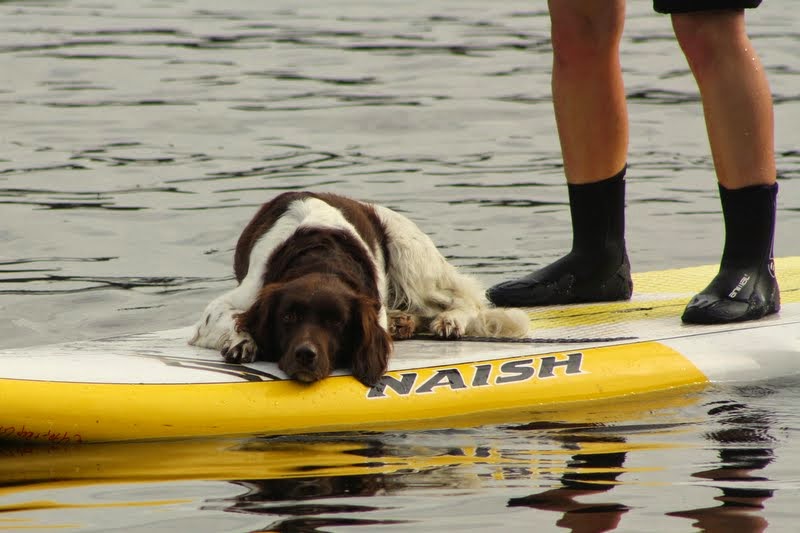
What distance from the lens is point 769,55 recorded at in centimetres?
1628

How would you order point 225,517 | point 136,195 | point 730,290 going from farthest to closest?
1. point 136,195
2. point 730,290
3. point 225,517

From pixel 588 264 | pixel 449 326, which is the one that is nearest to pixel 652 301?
pixel 588 264

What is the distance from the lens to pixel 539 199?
1009 centimetres

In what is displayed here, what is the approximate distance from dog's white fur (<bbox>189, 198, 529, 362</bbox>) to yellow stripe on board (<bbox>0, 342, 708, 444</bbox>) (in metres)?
0.30

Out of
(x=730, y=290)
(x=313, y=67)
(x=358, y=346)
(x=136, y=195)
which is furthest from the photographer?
(x=313, y=67)

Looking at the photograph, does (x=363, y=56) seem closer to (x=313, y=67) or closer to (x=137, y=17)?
(x=313, y=67)

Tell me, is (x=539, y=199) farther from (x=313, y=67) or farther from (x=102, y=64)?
(x=102, y=64)

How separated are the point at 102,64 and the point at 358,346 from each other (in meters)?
11.3

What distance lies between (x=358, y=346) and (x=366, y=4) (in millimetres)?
16124

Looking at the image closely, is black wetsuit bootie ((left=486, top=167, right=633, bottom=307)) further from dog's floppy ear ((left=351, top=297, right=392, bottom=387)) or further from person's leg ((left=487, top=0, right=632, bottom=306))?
dog's floppy ear ((left=351, top=297, right=392, bottom=387))

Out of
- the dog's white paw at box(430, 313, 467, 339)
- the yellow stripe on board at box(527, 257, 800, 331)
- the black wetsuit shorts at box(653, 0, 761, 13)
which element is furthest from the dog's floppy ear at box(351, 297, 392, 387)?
the black wetsuit shorts at box(653, 0, 761, 13)

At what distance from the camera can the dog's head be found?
494cm

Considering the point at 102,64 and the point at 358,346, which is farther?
the point at 102,64

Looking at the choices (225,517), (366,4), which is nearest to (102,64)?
(366,4)
